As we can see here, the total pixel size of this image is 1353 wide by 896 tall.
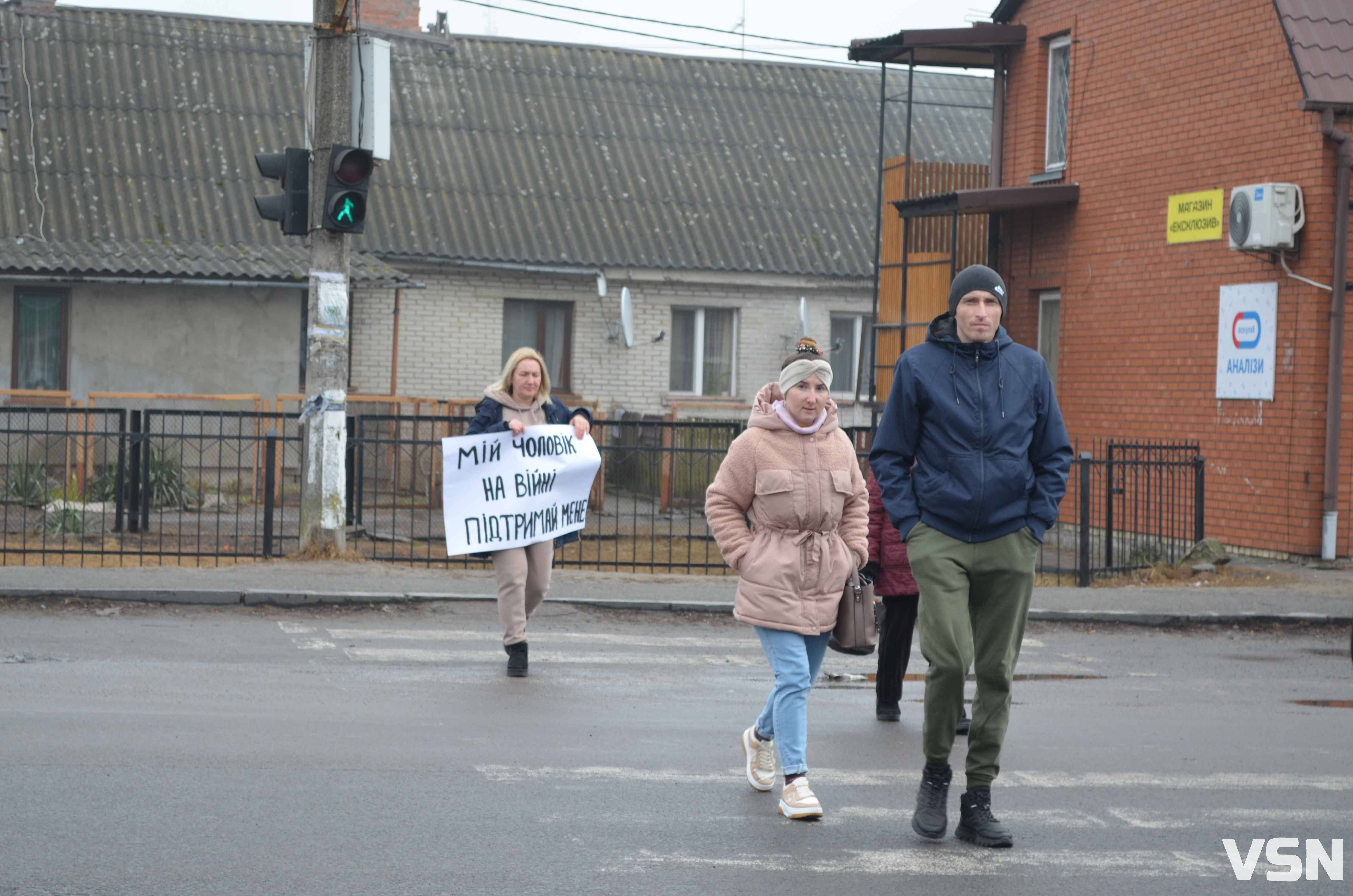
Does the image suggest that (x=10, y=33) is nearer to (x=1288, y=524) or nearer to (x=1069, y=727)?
(x=1288, y=524)

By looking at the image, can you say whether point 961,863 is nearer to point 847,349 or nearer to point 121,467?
point 121,467

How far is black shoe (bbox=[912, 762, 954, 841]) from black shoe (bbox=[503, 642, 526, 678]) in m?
3.57

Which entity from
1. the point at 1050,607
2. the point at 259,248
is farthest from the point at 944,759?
the point at 259,248

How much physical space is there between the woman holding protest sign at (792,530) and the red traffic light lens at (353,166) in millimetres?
7154

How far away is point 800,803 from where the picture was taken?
592 centimetres

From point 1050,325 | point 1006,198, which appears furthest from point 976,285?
point 1050,325

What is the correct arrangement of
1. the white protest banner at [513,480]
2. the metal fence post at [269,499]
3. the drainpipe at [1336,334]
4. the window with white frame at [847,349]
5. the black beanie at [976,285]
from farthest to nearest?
the window with white frame at [847,349] < the drainpipe at [1336,334] < the metal fence post at [269,499] < the white protest banner at [513,480] < the black beanie at [976,285]

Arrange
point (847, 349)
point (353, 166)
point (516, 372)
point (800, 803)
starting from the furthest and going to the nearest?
1. point (847, 349)
2. point (353, 166)
3. point (516, 372)
4. point (800, 803)

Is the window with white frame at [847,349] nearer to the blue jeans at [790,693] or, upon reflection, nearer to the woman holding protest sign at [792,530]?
the woman holding protest sign at [792,530]

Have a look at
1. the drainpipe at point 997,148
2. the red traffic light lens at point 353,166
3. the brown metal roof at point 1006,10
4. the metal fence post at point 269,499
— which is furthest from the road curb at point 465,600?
the brown metal roof at point 1006,10

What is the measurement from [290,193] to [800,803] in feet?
27.3

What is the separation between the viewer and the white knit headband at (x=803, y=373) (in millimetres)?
6105

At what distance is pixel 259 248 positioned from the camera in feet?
75.0

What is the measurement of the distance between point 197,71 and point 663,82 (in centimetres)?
801
